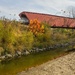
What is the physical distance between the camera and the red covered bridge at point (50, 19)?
223 ft

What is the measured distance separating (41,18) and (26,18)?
4235mm

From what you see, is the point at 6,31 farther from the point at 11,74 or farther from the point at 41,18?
the point at 41,18

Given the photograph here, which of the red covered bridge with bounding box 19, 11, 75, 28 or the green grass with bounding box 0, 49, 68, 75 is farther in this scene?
the red covered bridge with bounding box 19, 11, 75, 28

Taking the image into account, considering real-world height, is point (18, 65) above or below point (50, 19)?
below

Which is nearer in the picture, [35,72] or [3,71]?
[35,72]

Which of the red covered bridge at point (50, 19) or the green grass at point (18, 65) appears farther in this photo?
the red covered bridge at point (50, 19)

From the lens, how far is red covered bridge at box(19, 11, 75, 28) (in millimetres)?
68062

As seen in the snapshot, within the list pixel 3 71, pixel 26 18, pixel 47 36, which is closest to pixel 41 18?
pixel 26 18

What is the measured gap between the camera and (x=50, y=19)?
236ft

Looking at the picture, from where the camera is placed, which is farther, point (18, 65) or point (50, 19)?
point (50, 19)

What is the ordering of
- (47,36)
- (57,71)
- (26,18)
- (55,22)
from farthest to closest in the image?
(55,22) → (26,18) → (47,36) → (57,71)

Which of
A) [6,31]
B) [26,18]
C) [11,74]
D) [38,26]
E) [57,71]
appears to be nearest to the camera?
[57,71]

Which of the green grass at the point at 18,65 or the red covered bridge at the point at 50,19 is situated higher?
the red covered bridge at the point at 50,19

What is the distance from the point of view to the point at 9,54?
110ft
